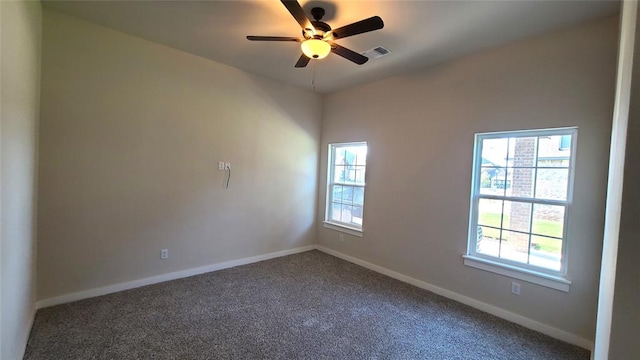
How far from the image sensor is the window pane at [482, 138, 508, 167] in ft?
9.53

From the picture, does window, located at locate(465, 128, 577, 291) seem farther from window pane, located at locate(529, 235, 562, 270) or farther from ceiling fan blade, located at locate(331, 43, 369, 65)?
ceiling fan blade, located at locate(331, 43, 369, 65)

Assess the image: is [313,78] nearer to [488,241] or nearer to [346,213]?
[346,213]

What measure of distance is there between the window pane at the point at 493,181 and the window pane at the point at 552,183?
0.87ft

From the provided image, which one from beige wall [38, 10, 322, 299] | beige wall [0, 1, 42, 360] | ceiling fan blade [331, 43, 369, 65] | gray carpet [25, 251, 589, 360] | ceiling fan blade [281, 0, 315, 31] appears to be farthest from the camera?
beige wall [38, 10, 322, 299]

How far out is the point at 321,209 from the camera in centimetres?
490

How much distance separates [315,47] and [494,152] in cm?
219

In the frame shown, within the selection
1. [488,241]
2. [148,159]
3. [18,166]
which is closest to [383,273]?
[488,241]

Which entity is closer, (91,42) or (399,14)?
(399,14)

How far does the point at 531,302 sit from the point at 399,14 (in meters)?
2.91

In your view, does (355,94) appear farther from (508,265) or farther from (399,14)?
(508,265)

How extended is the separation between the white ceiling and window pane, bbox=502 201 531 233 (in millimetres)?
1637

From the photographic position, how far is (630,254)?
2.19 ft

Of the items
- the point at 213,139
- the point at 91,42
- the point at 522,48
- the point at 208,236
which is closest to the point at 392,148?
the point at 522,48

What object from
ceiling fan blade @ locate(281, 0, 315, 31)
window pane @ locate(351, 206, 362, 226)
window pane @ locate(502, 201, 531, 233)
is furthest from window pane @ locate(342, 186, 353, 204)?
ceiling fan blade @ locate(281, 0, 315, 31)
